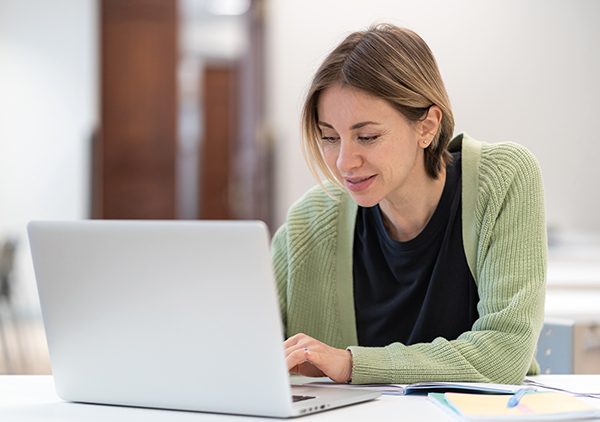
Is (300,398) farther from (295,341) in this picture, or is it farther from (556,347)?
(556,347)

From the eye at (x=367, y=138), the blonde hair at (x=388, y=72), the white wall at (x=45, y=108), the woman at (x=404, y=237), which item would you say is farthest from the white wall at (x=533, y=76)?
the white wall at (x=45, y=108)

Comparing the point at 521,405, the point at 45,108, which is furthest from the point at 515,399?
the point at 45,108

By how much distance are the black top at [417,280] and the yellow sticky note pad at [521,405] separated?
453mm

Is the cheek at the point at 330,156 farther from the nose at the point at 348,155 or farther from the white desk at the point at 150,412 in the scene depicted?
the white desk at the point at 150,412

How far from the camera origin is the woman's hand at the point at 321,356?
1033 mm

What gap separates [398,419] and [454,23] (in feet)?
8.05

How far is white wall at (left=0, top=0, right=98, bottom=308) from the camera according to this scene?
5.10 meters

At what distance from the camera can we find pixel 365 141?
128 centimetres

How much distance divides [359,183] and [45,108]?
14.5ft

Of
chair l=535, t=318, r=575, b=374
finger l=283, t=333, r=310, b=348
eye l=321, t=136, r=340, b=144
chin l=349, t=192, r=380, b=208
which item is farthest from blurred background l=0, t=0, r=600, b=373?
finger l=283, t=333, r=310, b=348

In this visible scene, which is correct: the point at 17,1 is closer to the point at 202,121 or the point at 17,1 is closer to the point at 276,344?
the point at 202,121

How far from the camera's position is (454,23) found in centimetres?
301

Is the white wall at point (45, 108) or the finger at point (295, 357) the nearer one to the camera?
the finger at point (295, 357)

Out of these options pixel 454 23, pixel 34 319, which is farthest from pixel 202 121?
pixel 454 23
